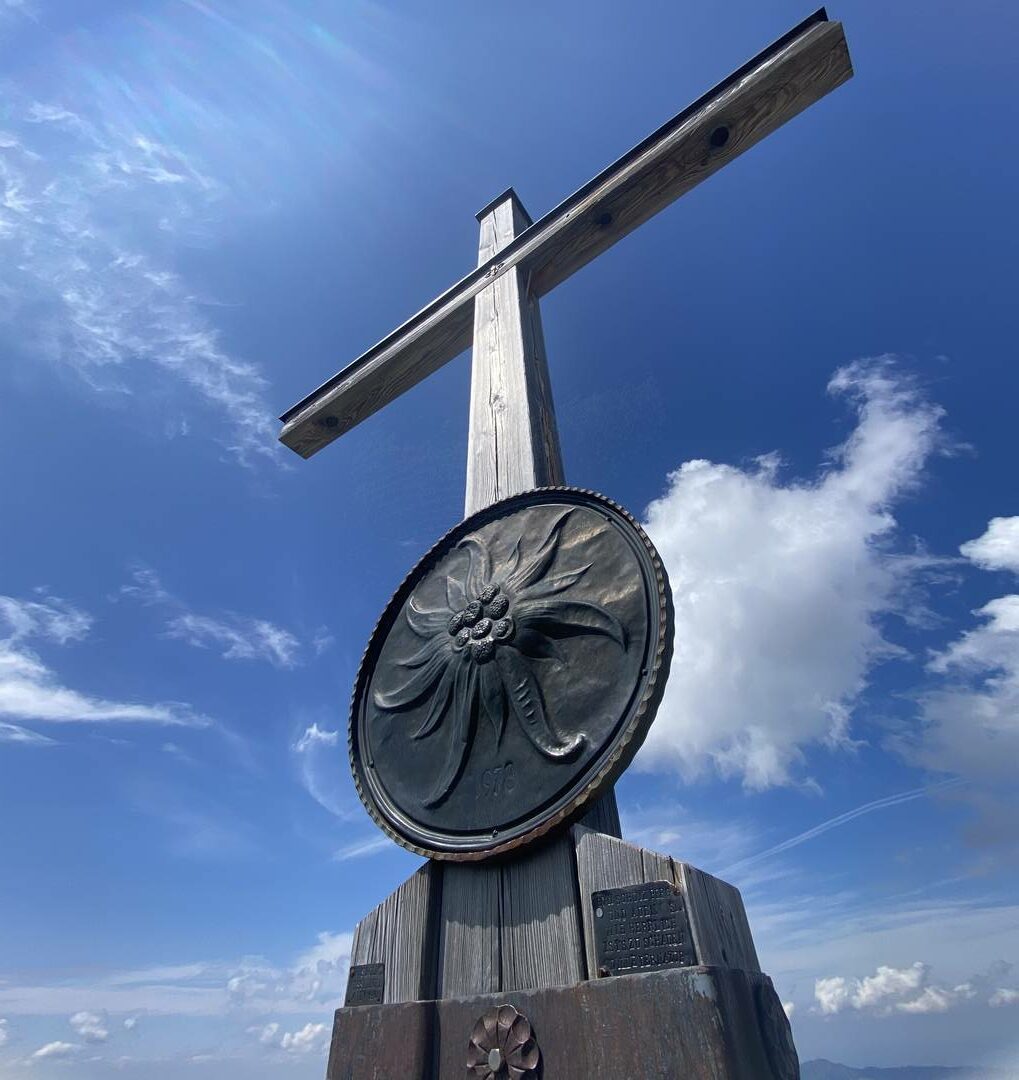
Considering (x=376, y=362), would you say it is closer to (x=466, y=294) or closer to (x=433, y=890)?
(x=466, y=294)

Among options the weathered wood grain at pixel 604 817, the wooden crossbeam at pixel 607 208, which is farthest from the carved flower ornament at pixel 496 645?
the wooden crossbeam at pixel 607 208

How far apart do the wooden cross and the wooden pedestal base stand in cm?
8

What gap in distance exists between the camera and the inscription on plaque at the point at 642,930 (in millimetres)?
1533

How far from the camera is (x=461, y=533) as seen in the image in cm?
281

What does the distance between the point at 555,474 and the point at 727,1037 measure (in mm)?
2184

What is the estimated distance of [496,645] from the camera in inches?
88.6

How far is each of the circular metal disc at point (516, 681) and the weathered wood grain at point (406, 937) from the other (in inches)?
5.2

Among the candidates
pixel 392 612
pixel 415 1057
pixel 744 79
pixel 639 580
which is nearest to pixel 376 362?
pixel 392 612

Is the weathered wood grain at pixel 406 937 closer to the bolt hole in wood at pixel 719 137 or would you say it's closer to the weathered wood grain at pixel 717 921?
the weathered wood grain at pixel 717 921

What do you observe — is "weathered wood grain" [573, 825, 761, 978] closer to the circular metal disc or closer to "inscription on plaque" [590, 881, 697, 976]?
"inscription on plaque" [590, 881, 697, 976]

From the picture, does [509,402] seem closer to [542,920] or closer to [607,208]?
[607,208]

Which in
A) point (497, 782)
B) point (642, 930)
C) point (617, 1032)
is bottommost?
point (617, 1032)

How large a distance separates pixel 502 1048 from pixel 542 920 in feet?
0.98

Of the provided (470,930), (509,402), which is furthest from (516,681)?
(509,402)
